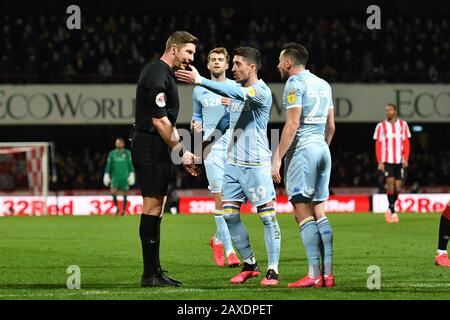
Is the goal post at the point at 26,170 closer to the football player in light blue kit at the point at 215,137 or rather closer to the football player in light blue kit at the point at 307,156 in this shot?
the football player in light blue kit at the point at 215,137

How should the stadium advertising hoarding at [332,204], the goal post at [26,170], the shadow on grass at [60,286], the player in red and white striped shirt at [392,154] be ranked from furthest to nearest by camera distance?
the goal post at [26,170] → the stadium advertising hoarding at [332,204] → the player in red and white striped shirt at [392,154] → the shadow on grass at [60,286]

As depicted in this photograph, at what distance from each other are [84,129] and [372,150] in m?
10.1

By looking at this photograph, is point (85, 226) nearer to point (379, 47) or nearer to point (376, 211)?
point (376, 211)

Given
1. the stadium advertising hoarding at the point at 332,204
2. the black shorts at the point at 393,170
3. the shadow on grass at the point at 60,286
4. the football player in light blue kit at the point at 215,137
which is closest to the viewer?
the shadow on grass at the point at 60,286

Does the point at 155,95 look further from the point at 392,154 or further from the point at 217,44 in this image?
the point at 217,44

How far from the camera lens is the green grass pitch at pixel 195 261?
8.13 m

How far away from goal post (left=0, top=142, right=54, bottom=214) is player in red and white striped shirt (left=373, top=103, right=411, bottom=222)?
10.8 metres

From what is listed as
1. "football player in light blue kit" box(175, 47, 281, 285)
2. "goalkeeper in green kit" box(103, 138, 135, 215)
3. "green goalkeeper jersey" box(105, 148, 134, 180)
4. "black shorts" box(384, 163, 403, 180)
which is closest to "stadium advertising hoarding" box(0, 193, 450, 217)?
"goalkeeper in green kit" box(103, 138, 135, 215)

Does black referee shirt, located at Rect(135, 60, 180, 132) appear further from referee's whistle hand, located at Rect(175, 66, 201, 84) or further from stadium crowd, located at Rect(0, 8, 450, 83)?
stadium crowd, located at Rect(0, 8, 450, 83)

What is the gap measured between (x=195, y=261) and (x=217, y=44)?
22.2 m

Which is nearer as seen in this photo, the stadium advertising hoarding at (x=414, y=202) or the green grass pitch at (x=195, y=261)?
the green grass pitch at (x=195, y=261)

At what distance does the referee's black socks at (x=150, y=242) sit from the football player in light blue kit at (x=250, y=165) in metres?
0.87

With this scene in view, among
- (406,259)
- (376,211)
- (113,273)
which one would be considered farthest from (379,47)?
(113,273)

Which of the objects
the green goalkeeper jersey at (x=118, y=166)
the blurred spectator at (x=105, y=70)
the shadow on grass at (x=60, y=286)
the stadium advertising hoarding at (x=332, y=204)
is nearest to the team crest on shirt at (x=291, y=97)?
the shadow on grass at (x=60, y=286)
